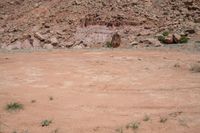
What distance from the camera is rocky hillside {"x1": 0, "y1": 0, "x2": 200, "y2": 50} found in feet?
65.8

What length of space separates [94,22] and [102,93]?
12650 millimetres

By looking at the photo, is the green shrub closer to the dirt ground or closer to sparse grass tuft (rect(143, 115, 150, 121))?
the dirt ground

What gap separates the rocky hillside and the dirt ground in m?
5.76

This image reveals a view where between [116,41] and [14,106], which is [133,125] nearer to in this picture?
[14,106]

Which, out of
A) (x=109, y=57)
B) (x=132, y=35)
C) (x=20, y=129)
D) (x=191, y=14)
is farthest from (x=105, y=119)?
(x=191, y=14)

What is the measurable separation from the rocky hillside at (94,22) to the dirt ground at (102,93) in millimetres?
5762

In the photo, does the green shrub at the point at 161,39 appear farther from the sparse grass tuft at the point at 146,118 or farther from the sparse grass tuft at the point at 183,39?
the sparse grass tuft at the point at 146,118

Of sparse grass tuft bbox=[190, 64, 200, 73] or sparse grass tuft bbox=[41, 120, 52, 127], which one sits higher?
sparse grass tuft bbox=[190, 64, 200, 73]

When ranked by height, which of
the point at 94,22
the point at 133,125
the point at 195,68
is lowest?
the point at 133,125

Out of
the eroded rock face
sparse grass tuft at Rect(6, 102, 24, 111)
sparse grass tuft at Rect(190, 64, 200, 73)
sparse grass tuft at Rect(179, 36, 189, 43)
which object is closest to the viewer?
sparse grass tuft at Rect(6, 102, 24, 111)

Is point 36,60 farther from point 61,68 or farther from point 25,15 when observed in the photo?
point 25,15


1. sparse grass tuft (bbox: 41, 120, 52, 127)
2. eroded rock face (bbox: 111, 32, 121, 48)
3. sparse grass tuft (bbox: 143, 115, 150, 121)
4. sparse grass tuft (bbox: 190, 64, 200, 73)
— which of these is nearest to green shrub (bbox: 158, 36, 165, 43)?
eroded rock face (bbox: 111, 32, 121, 48)

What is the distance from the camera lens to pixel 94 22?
2162 cm

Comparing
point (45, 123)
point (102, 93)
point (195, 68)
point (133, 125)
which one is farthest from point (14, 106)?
point (195, 68)
